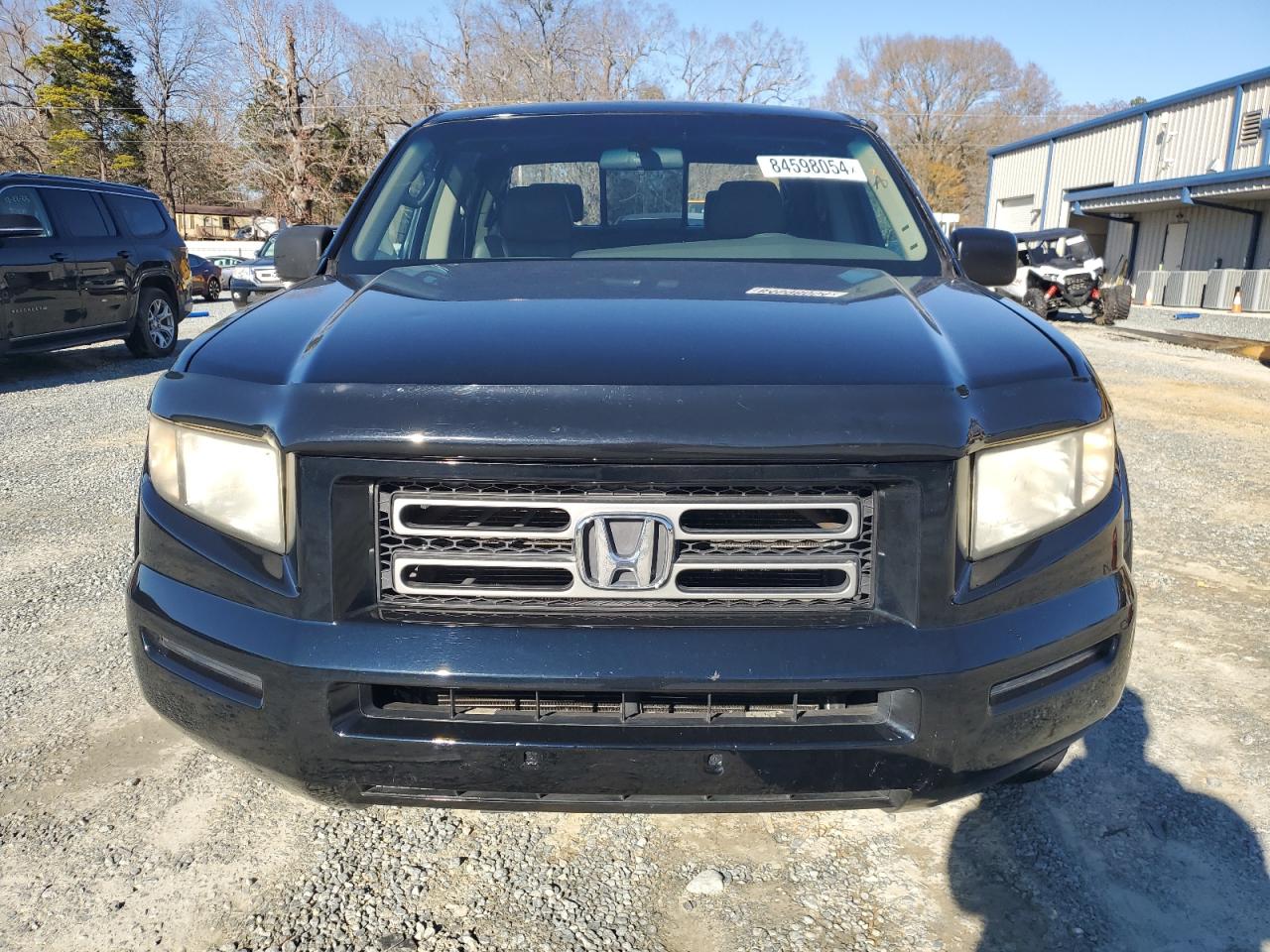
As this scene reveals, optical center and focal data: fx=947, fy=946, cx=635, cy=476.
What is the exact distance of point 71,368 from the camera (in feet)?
36.0

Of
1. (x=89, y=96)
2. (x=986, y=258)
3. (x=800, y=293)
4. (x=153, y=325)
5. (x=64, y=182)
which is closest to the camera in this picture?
(x=800, y=293)

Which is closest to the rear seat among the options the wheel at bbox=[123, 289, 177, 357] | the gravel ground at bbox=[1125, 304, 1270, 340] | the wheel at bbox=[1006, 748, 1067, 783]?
the wheel at bbox=[1006, 748, 1067, 783]

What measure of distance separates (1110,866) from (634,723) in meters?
1.33

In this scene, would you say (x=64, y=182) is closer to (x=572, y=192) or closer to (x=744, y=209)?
(x=572, y=192)

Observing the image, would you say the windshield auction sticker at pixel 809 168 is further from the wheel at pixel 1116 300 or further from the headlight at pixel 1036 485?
the wheel at pixel 1116 300

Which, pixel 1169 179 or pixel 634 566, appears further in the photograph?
pixel 1169 179

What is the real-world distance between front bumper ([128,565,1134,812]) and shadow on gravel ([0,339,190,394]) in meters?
9.02

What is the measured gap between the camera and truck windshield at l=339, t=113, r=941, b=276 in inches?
110

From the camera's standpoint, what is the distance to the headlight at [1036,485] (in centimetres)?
162

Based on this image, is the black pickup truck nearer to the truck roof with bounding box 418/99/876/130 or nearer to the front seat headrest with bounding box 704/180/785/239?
the front seat headrest with bounding box 704/180/785/239

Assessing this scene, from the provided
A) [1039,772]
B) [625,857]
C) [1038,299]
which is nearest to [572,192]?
[625,857]

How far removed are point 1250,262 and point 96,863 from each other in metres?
31.0

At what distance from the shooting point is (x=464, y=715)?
162 centimetres

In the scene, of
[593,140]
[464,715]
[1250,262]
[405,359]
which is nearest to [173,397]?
[405,359]
